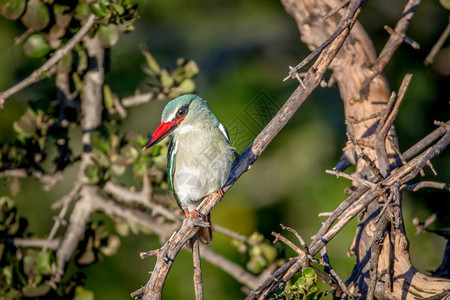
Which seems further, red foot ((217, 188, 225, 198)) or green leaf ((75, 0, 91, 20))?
green leaf ((75, 0, 91, 20))

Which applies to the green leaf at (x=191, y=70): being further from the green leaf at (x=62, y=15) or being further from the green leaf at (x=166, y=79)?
the green leaf at (x=62, y=15)

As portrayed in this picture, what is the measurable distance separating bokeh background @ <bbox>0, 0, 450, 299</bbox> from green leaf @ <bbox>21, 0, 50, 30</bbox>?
0.97 m

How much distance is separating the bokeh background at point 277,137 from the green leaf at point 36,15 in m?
0.97

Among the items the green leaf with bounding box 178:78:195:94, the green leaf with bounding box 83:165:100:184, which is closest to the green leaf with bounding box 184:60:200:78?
the green leaf with bounding box 178:78:195:94

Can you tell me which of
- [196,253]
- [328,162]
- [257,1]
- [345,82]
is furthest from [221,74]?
[196,253]

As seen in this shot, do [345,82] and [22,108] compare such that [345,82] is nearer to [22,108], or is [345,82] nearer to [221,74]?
[221,74]

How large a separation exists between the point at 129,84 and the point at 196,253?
277 cm

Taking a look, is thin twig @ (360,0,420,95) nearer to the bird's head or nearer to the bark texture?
the bark texture

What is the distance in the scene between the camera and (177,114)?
317cm

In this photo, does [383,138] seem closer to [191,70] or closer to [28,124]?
[191,70]

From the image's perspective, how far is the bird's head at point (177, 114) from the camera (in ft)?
10.3

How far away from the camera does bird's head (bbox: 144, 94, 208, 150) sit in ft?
10.3

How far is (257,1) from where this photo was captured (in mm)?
5340

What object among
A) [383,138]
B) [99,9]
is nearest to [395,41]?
[383,138]
